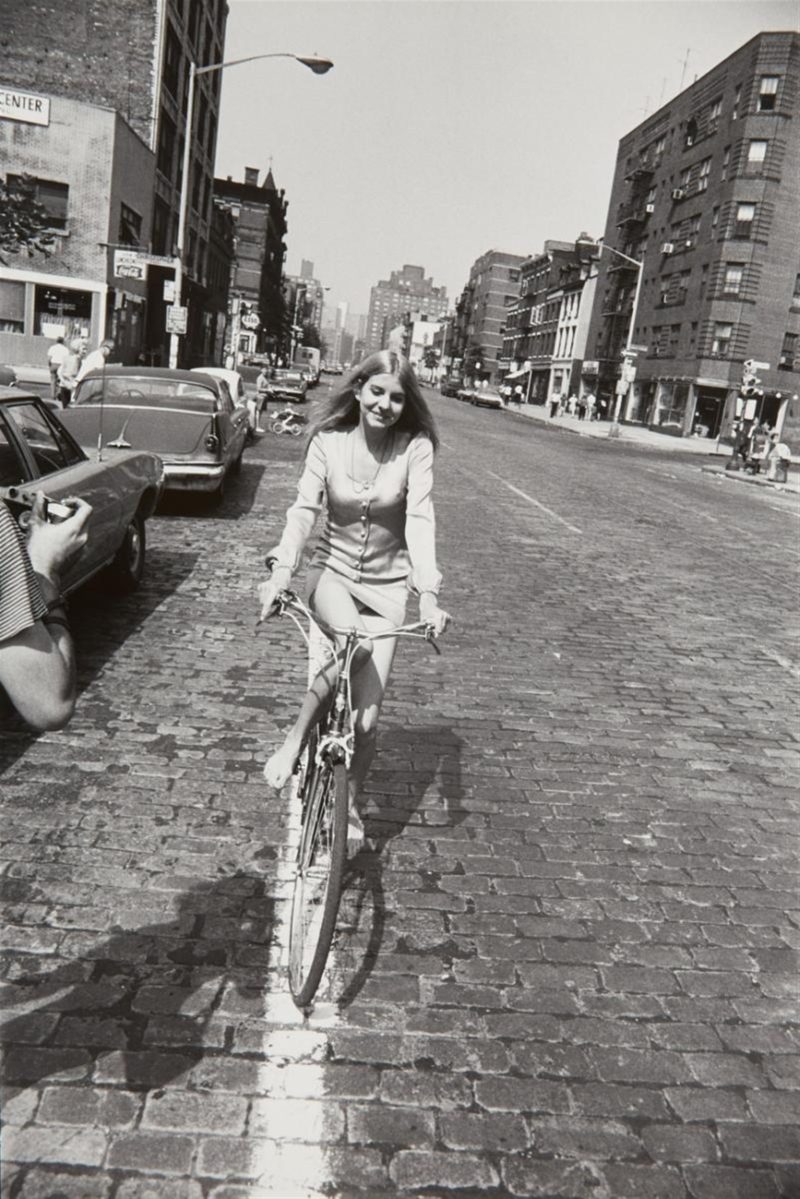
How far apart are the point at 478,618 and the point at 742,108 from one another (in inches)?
2253

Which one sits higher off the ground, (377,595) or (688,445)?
→ (377,595)

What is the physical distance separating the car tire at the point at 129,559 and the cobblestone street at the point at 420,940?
58 cm

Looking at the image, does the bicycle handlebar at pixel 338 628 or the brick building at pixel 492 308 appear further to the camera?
the brick building at pixel 492 308

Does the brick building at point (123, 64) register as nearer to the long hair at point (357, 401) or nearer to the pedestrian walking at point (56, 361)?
the pedestrian walking at point (56, 361)

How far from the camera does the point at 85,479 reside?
251 inches

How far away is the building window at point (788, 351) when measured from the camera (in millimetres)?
54000

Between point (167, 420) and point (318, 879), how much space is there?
29.6ft

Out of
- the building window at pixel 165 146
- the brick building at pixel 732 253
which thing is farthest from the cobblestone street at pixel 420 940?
the brick building at pixel 732 253

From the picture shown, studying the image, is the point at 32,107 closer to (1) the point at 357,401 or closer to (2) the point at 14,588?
(1) the point at 357,401

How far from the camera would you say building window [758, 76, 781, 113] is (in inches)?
2079

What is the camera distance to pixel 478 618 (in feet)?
Result: 27.0

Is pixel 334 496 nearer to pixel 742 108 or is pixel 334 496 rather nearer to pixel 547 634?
pixel 547 634

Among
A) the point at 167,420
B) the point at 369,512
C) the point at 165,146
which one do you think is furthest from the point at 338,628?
the point at 165,146

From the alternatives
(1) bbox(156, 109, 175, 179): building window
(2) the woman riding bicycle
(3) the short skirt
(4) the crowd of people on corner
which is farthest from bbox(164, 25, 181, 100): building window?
(3) the short skirt
